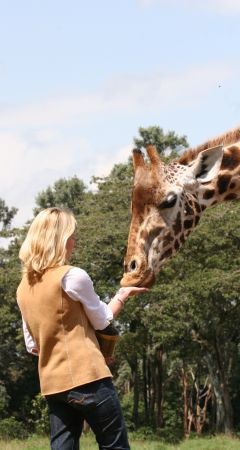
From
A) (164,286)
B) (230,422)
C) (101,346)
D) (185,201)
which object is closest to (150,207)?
(185,201)

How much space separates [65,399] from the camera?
517 centimetres

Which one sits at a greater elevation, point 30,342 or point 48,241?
point 48,241

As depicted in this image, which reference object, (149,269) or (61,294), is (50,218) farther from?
(149,269)

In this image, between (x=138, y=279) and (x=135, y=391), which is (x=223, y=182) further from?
(x=135, y=391)

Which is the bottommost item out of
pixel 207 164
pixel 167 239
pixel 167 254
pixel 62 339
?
pixel 62 339

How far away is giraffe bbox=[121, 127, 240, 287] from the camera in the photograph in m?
8.05

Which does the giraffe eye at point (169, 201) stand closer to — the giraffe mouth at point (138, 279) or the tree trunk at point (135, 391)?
the giraffe mouth at point (138, 279)

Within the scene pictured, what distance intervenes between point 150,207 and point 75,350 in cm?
326

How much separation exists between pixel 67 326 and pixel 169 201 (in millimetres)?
3315

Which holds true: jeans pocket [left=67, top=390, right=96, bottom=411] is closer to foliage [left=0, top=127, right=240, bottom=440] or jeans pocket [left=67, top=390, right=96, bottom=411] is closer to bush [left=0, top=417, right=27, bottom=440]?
foliage [left=0, top=127, right=240, bottom=440]

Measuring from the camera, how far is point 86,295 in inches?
202

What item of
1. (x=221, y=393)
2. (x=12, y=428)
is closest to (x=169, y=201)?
(x=221, y=393)

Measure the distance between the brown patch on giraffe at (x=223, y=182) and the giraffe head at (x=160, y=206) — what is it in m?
0.13

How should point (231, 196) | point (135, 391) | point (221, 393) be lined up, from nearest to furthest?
point (231, 196), point (221, 393), point (135, 391)
